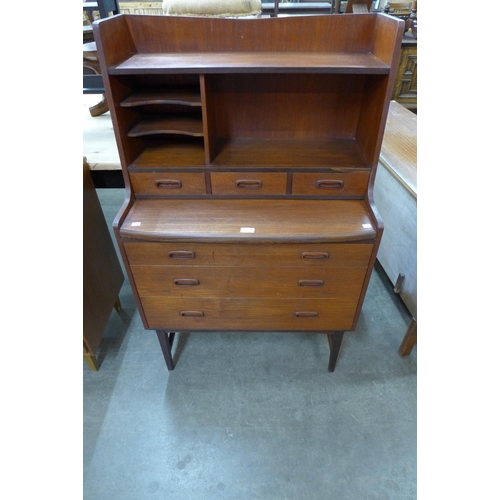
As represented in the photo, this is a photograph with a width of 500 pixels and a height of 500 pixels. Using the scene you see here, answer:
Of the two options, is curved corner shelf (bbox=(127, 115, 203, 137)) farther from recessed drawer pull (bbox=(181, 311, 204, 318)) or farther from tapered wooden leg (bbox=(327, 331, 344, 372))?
tapered wooden leg (bbox=(327, 331, 344, 372))

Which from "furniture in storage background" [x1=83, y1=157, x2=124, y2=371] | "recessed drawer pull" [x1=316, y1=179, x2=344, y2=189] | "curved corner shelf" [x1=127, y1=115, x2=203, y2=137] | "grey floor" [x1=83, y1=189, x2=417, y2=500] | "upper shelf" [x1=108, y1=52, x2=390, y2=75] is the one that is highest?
"upper shelf" [x1=108, y1=52, x2=390, y2=75]

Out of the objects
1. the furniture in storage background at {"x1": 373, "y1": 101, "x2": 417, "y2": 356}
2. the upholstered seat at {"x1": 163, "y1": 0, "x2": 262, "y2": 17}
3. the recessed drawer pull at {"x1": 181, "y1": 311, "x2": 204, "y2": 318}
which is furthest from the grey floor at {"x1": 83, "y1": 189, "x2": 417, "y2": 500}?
the upholstered seat at {"x1": 163, "y1": 0, "x2": 262, "y2": 17}

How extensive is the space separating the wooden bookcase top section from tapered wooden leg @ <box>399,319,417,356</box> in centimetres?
125

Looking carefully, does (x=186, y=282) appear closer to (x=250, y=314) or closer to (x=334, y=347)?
(x=250, y=314)

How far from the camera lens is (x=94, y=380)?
1729 mm

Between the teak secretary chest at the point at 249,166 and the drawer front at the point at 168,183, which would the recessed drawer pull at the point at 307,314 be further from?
the drawer front at the point at 168,183

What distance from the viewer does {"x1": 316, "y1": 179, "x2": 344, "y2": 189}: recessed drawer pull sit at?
4.31 ft

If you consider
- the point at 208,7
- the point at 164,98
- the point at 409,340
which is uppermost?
the point at 208,7

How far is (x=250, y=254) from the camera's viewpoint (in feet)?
4.12

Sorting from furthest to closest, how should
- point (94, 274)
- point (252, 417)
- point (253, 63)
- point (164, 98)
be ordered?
point (94, 274) → point (252, 417) → point (164, 98) → point (253, 63)

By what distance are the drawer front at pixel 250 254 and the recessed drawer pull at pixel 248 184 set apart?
0.84ft

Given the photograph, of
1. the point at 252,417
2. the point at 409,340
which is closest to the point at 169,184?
the point at 252,417

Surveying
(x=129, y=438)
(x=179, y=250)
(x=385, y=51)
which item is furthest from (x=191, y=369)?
(x=385, y=51)

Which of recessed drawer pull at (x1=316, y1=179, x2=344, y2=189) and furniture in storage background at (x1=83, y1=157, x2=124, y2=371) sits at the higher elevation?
recessed drawer pull at (x1=316, y1=179, x2=344, y2=189)
